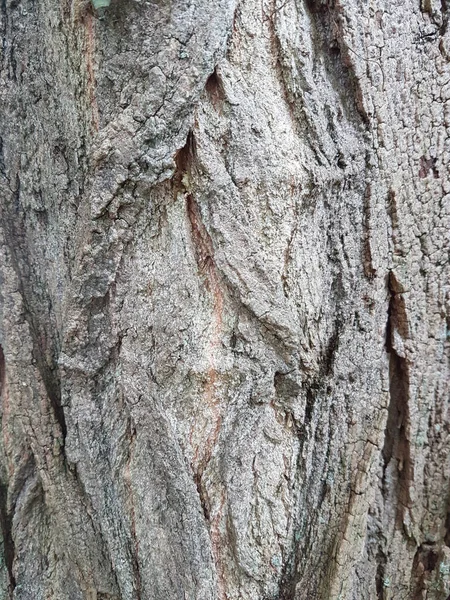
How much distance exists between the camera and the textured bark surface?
783 mm

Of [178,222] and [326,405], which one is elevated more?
[178,222]

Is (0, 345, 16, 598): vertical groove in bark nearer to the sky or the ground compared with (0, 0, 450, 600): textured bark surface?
nearer to the ground

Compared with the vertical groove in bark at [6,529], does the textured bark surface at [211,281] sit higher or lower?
higher

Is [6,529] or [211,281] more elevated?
[211,281]

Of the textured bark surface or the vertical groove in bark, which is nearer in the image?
the textured bark surface

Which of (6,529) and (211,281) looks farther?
(6,529)

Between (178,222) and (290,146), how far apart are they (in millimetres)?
237

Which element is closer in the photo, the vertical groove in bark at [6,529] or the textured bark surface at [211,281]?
the textured bark surface at [211,281]

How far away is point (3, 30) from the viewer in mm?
831

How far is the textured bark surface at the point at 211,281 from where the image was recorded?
0.78 meters

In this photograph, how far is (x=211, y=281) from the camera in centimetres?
83

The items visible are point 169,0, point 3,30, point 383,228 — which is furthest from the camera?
point 383,228

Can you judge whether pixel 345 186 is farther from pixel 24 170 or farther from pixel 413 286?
pixel 24 170

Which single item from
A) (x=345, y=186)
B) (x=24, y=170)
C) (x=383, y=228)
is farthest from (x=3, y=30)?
(x=383, y=228)
